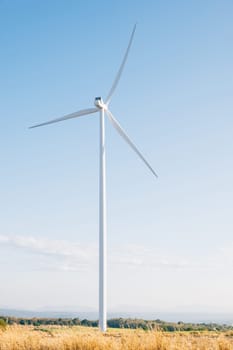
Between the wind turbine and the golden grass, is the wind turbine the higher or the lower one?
the higher one

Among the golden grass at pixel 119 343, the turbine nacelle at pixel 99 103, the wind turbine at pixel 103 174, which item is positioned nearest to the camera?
the golden grass at pixel 119 343

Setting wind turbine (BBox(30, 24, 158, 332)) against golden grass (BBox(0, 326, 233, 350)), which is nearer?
golden grass (BBox(0, 326, 233, 350))

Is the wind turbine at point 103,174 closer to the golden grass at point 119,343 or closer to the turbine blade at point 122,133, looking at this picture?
the turbine blade at point 122,133

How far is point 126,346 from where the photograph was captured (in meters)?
18.4

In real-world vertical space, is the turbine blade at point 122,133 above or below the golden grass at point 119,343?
above

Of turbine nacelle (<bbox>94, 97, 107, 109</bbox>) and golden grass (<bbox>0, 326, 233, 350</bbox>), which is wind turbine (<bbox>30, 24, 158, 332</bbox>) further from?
golden grass (<bbox>0, 326, 233, 350</bbox>)

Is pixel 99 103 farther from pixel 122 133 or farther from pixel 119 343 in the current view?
pixel 119 343

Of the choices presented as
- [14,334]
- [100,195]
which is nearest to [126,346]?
[14,334]

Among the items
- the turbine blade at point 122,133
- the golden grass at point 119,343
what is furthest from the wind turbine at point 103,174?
the golden grass at point 119,343

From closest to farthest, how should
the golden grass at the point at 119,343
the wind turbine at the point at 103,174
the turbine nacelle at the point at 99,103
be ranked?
the golden grass at the point at 119,343 → the wind turbine at the point at 103,174 → the turbine nacelle at the point at 99,103

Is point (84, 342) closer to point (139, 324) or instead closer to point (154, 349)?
point (154, 349)

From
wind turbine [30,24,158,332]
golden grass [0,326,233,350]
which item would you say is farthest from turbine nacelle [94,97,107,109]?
golden grass [0,326,233,350]

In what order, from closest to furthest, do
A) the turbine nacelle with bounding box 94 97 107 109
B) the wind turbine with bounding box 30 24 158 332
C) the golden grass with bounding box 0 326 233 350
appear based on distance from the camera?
the golden grass with bounding box 0 326 233 350 → the wind turbine with bounding box 30 24 158 332 → the turbine nacelle with bounding box 94 97 107 109

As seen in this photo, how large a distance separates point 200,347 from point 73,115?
3169cm
